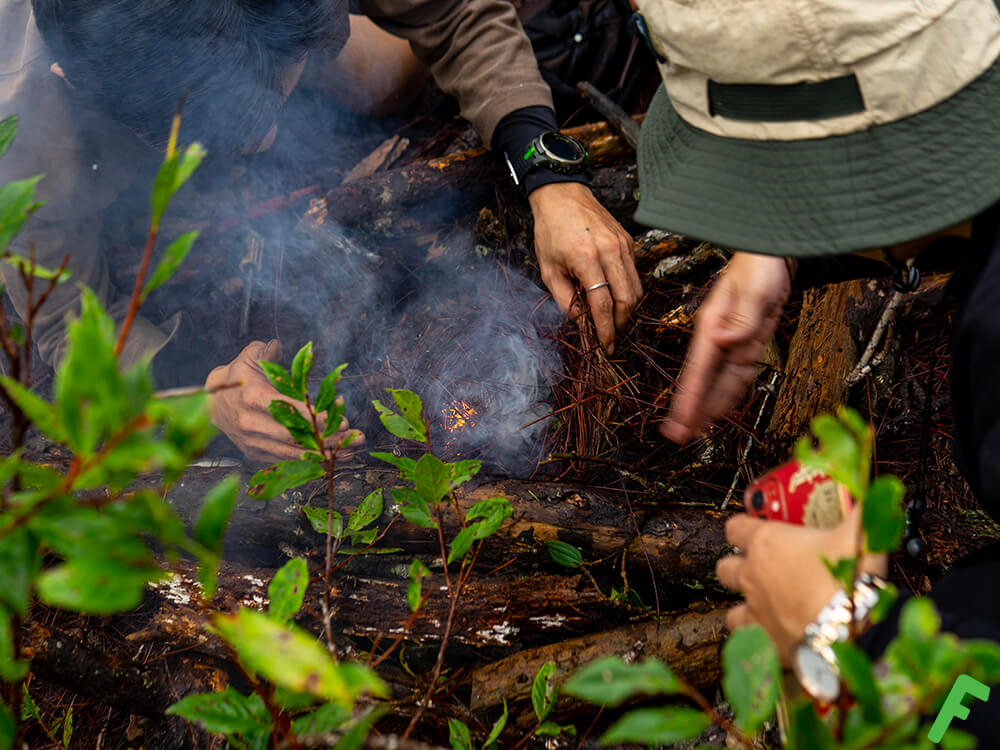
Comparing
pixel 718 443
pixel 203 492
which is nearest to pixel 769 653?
pixel 718 443

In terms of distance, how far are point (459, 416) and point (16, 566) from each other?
75.1 inches

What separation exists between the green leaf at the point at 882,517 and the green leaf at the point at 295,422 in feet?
2.93

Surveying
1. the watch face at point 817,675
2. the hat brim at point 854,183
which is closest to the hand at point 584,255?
the hat brim at point 854,183

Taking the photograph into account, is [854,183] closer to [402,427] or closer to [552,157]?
[402,427]

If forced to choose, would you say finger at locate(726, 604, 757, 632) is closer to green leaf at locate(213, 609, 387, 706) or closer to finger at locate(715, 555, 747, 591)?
finger at locate(715, 555, 747, 591)

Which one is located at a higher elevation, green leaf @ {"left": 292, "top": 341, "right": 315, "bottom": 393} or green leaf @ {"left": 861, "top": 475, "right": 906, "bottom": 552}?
green leaf @ {"left": 861, "top": 475, "right": 906, "bottom": 552}

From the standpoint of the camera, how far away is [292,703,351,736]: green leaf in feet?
3.24

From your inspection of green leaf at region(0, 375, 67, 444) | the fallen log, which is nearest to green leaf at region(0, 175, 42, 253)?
green leaf at region(0, 375, 67, 444)

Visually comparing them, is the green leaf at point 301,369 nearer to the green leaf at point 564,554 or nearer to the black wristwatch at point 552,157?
the green leaf at point 564,554

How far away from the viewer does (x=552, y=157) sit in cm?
252

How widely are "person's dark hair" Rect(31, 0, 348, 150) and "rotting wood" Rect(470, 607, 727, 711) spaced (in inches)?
87.2

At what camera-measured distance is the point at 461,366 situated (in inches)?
105

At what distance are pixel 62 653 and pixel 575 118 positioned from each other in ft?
10.9

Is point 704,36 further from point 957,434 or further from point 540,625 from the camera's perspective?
point 540,625
